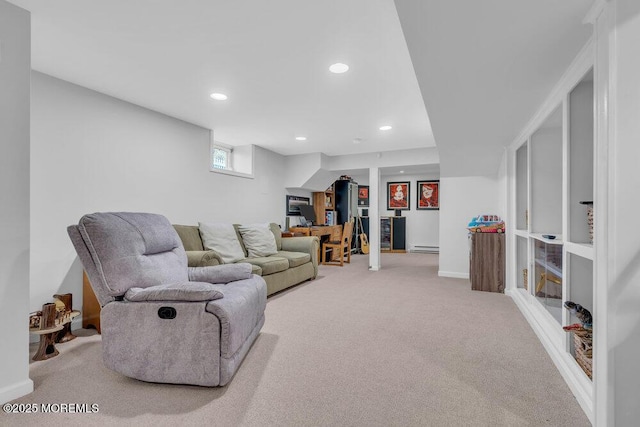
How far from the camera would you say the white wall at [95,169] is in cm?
257

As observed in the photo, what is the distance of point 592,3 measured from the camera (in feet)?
4.00

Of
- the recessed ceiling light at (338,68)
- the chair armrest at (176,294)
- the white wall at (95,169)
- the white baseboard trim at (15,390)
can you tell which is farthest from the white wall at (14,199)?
the recessed ceiling light at (338,68)

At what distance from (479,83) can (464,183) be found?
316cm

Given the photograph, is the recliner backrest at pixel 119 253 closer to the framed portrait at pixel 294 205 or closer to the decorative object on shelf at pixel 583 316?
A: the decorative object on shelf at pixel 583 316

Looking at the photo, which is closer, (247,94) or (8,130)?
(8,130)

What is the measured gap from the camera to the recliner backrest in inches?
70.8

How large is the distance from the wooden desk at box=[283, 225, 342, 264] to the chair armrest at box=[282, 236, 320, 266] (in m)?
0.84

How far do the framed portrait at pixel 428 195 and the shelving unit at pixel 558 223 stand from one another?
4.38m

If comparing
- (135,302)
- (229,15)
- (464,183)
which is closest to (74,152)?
(135,302)

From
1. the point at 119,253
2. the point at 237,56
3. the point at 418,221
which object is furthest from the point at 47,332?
the point at 418,221

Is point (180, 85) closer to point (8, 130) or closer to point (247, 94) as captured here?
point (247, 94)

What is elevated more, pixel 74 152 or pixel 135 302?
pixel 74 152

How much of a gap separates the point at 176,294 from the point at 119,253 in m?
0.44

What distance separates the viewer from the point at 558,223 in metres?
2.82
